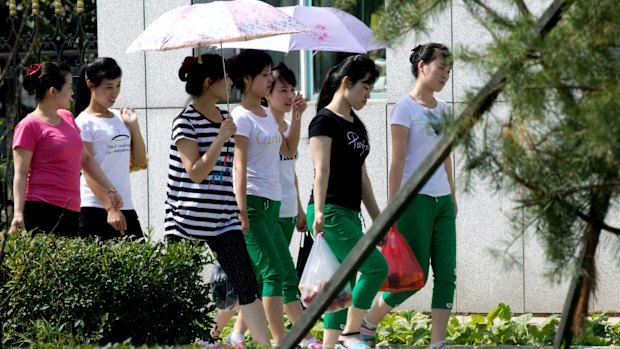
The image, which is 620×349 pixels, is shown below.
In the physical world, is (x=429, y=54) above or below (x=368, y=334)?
above

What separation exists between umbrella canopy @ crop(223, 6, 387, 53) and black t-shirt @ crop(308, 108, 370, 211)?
3.42 feet

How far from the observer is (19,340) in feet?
21.1

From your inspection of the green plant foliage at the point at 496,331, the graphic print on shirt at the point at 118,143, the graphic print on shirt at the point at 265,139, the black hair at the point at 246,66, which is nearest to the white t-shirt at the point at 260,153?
the graphic print on shirt at the point at 265,139

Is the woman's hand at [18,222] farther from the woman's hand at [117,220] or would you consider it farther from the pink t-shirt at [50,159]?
the woman's hand at [117,220]

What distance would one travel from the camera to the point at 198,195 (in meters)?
6.82

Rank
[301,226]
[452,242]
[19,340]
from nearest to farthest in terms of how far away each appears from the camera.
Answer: [19,340] → [452,242] → [301,226]

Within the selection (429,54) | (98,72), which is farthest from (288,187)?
(98,72)

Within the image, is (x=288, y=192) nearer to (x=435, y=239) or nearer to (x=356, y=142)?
(x=356, y=142)

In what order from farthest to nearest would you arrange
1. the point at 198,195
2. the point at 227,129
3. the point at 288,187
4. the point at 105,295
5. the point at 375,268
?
the point at 288,187
the point at 375,268
the point at 198,195
the point at 227,129
the point at 105,295

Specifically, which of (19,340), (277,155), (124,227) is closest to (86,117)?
(124,227)

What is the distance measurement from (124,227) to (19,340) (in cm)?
127

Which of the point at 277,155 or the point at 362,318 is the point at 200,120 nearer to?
the point at 277,155

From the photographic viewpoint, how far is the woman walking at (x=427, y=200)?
286 inches

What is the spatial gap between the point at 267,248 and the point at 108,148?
53.1 inches
